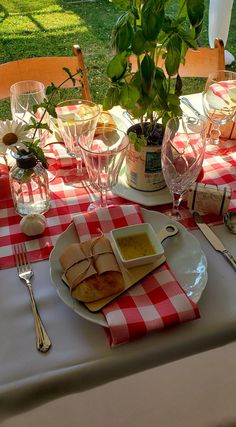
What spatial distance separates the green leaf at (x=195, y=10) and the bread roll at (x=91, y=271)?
0.39m

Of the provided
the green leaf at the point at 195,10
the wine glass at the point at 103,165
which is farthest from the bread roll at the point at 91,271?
the green leaf at the point at 195,10

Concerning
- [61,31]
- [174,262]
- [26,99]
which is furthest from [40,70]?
[61,31]

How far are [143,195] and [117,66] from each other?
0.83 feet

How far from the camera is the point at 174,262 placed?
2.29 ft

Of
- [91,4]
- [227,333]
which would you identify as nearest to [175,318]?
[227,333]

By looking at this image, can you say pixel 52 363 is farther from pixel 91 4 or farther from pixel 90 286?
pixel 91 4

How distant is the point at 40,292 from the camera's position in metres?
0.67

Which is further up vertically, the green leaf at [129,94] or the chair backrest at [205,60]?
the green leaf at [129,94]

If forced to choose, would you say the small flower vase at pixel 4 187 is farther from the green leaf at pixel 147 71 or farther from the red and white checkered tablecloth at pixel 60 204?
the green leaf at pixel 147 71

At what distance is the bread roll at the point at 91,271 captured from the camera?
2.00 ft

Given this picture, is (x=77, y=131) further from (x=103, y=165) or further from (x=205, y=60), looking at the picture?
(x=205, y=60)

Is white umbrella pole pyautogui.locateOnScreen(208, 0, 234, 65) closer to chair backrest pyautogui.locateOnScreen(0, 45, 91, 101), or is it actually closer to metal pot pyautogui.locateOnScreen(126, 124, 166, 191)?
chair backrest pyautogui.locateOnScreen(0, 45, 91, 101)

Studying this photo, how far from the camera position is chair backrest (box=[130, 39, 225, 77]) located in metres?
1.32

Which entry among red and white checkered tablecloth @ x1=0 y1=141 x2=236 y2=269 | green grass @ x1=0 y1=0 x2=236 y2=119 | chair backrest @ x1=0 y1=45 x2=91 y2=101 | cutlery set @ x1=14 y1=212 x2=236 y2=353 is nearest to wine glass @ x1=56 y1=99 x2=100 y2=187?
red and white checkered tablecloth @ x1=0 y1=141 x2=236 y2=269
